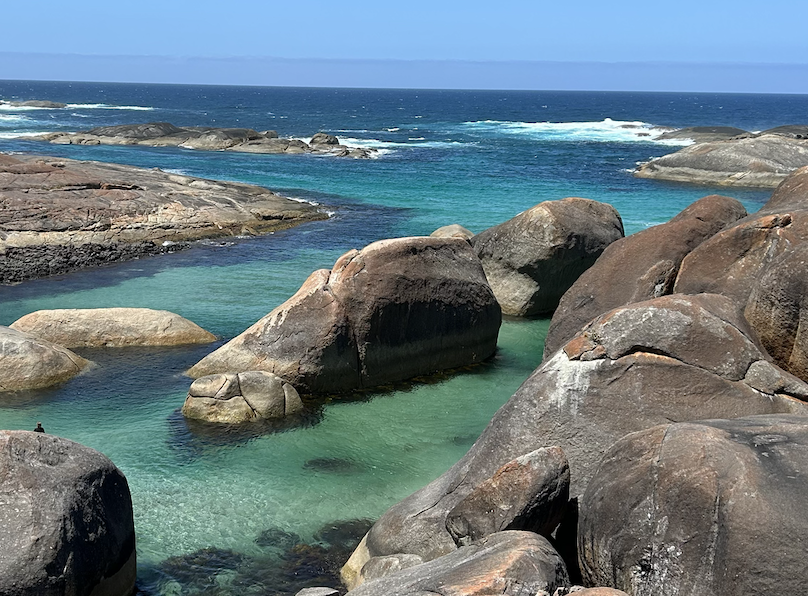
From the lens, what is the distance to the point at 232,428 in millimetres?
13641

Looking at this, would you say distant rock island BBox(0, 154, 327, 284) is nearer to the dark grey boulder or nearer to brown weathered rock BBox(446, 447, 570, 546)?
brown weathered rock BBox(446, 447, 570, 546)

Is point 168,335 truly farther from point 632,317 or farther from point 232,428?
point 632,317

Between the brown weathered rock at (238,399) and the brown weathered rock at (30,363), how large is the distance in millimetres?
2813

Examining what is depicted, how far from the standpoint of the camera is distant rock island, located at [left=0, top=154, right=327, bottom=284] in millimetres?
25359

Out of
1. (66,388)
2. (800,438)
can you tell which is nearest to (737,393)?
(800,438)

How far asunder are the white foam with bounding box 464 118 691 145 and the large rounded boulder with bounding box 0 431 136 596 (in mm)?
70131

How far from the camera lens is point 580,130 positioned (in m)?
95.3

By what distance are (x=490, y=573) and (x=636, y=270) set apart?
8323 mm

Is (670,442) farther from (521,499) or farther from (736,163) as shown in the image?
(736,163)

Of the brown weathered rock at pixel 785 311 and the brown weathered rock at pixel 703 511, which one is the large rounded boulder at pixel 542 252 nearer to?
the brown weathered rock at pixel 785 311

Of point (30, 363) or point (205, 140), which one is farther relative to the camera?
point (205, 140)

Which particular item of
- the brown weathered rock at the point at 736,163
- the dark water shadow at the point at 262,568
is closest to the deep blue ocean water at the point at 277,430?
the dark water shadow at the point at 262,568

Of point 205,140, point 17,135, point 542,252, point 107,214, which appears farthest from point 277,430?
point 17,135

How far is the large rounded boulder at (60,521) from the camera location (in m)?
7.80
